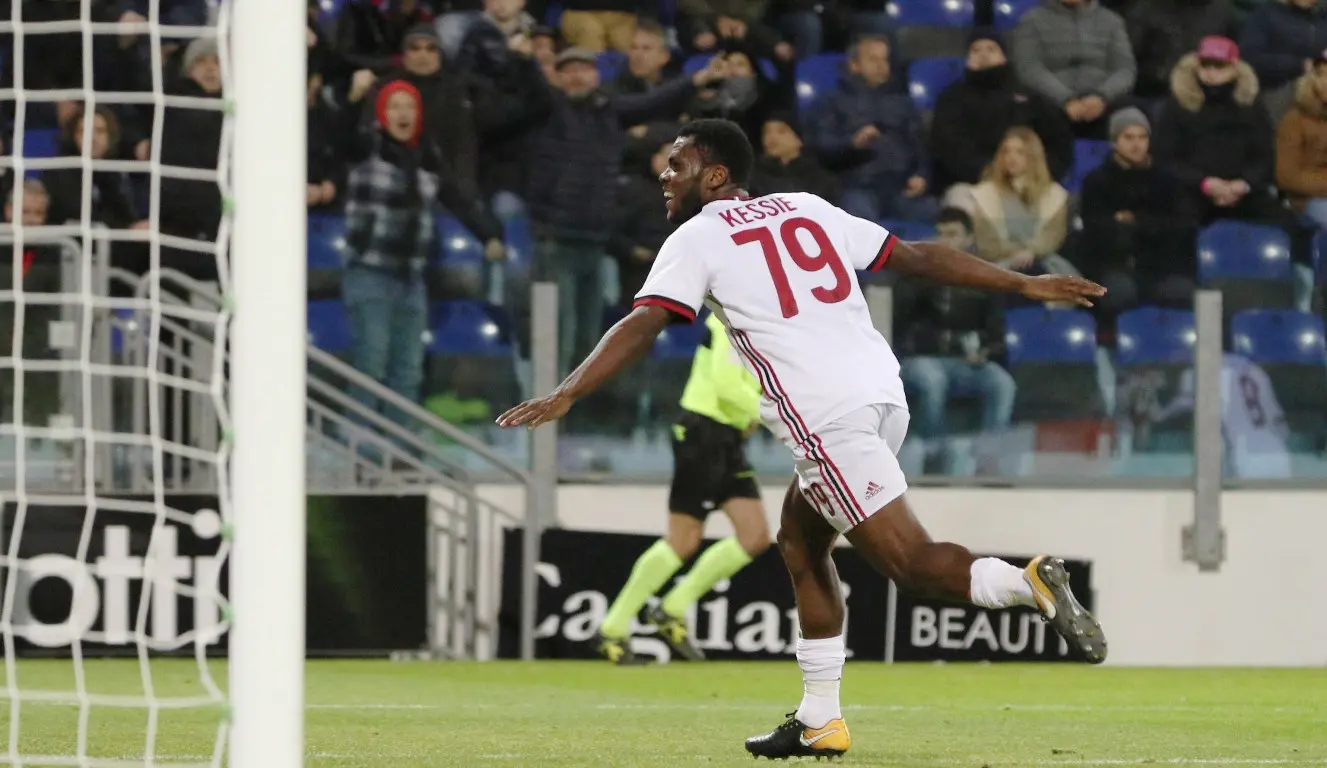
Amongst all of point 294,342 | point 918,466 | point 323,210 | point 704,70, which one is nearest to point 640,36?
point 704,70

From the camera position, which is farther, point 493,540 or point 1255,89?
point 1255,89

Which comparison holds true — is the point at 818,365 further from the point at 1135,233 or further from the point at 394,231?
the point at 1135,233

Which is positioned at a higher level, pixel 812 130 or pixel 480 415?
pixel 812 130

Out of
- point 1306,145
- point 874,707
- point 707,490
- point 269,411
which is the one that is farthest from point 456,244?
point 269,411

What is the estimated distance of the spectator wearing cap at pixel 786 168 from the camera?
11539mm

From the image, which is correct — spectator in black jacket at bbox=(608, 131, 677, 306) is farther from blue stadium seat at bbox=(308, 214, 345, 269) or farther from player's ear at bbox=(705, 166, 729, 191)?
player's ear at bbox=(705, 166, 729, 191)

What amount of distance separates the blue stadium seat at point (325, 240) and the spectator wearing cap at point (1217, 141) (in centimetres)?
483

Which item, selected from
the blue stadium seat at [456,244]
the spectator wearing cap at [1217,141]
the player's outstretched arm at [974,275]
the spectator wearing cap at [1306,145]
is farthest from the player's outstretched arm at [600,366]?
the spectator wearing cap at [1306,145]

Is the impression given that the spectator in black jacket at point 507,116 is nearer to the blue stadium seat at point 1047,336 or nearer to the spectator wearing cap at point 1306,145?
the blue stadium seat at point 1047,336

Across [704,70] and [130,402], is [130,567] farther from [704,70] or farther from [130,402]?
[704,70]

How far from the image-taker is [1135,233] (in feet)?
38.0

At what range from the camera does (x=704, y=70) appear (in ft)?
39.8

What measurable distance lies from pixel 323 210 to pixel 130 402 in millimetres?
1744

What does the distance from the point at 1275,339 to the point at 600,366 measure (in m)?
7.22
